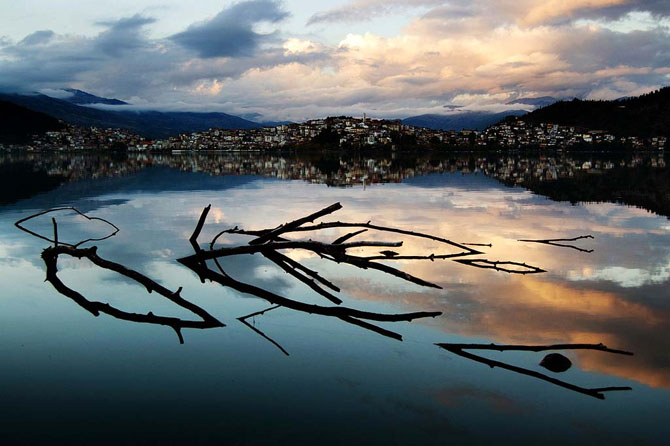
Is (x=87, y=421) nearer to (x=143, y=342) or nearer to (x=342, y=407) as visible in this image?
(x=143, y=342)

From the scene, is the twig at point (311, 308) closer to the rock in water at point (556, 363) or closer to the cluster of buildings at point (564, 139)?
the rock in water at point (556, 363)

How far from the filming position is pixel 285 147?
167m

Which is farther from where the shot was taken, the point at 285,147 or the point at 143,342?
the point at 285,147

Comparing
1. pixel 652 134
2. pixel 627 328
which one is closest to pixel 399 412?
pixel 627 328

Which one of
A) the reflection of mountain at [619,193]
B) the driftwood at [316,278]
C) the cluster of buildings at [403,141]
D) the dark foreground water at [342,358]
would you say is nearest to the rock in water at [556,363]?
the dark foreground water at [342,358]

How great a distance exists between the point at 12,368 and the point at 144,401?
5.51 feet

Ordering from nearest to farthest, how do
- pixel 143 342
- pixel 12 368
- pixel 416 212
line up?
pixel 12 368, pixel 143 342, pixel 416 212

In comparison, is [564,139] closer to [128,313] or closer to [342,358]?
[342,358]

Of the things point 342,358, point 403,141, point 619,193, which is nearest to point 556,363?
point 342,358

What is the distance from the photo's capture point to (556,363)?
524 centimetres

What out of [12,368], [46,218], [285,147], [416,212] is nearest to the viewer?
[12,368]

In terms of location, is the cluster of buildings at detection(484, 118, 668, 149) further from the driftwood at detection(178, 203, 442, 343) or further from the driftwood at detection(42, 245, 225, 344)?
the driftwood at detection(42, 245, 225, 344)

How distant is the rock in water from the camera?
5.22 m

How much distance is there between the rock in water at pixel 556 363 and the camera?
5.22 metres
